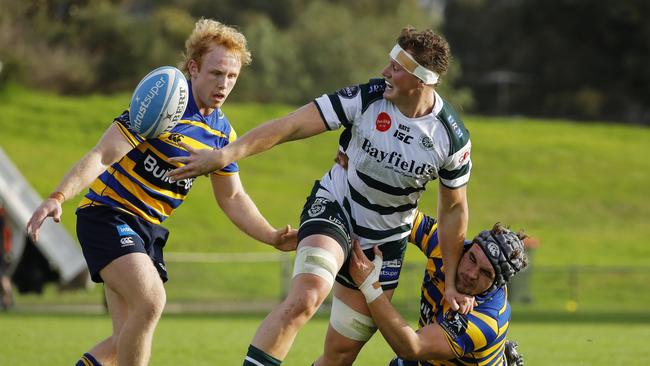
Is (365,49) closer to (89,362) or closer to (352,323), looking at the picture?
(352,323)

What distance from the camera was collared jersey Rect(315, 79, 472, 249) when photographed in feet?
21.9

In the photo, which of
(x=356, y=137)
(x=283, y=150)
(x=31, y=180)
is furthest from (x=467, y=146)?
(x=283, y=150)

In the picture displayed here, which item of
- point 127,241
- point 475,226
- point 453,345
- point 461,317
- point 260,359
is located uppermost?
point 127,241

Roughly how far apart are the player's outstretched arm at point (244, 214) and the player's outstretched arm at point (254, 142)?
779 millimetres

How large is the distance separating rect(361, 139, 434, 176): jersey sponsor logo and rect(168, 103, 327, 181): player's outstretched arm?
1.25 ft

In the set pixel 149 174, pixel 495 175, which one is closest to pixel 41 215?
pixel 149 174

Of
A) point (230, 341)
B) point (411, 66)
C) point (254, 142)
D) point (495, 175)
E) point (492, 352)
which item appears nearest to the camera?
point (254, 142)

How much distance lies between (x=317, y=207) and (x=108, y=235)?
1.23 metres

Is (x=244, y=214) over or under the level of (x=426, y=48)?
under

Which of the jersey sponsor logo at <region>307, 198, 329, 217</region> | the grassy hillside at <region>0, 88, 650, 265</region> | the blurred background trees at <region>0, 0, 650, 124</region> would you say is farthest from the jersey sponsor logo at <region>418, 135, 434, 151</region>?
the blurred background trees at <region>0, 0, 650, 124</region>

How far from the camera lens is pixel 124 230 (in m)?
6.73

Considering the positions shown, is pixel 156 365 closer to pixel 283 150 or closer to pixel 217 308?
pixel 217 308

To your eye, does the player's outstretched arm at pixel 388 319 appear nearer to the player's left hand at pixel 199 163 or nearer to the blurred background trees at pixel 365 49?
the player's left hand at pixel 199 163

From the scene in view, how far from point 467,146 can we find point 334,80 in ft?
163
